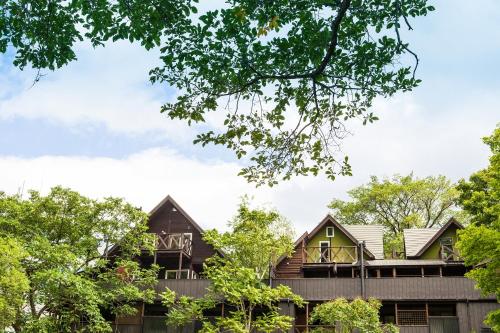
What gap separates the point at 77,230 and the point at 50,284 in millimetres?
3500

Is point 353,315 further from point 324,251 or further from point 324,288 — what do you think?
point 324,251

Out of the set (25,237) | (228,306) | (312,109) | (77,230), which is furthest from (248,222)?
(312,109)

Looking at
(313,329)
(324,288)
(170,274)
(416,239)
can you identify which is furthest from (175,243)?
(416,239)

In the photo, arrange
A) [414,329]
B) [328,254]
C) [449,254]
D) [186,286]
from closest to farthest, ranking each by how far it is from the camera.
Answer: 1. [414,329]
2. [186,286]
3. [449,254]
4. [328,254]

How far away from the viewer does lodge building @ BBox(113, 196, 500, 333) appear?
2577 centimetres

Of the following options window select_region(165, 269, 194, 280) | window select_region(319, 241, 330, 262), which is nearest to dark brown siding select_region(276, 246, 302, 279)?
window select_region(319, 241, 330, 262)

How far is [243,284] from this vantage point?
22.6 m

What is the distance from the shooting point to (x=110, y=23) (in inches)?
231

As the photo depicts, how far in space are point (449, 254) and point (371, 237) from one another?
15.7ft

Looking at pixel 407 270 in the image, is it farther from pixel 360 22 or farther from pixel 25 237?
pixel 360 22

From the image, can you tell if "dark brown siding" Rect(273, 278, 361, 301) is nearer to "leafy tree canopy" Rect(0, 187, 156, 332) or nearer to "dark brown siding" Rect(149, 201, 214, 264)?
"dark brown siding" Rect(149, 201, 214, 264)

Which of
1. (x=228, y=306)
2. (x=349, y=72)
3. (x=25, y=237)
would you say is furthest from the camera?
(x=228, y=306)

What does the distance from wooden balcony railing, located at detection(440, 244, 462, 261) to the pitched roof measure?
11.7ft

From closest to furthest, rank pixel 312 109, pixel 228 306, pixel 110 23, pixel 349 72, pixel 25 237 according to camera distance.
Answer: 1. pixel 110 23
2. pixel 349 72
3. pixel 312 109
4. pixel 25 237
5. pixel 228 306
